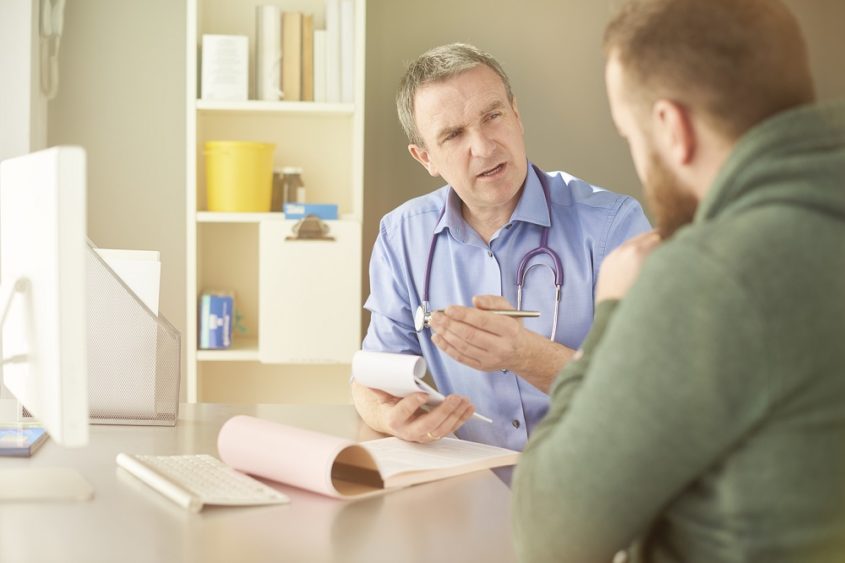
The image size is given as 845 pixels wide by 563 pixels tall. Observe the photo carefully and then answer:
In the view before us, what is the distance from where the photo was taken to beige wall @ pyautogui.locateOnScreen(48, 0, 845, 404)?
11.7ft

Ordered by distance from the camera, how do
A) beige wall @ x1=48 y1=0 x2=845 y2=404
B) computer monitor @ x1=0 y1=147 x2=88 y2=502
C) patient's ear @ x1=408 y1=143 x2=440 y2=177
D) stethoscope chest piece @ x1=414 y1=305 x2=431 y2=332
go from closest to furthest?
computer monitor @ x1=0 y1=147 x2=88 y2=502
stethoscope chest piece @ x1=414 y1=305 x2=431 y2=332
patient's ear @ x1=408 y1=143 x2=440 y2=177
beige wall @ x1=48 y1=0 x2=845 y2=404

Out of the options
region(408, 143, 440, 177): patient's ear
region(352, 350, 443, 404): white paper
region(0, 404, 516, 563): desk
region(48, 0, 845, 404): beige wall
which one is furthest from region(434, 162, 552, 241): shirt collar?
region(48, 0, 845, 404): beige wall

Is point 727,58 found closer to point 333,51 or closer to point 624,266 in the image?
point 624,266

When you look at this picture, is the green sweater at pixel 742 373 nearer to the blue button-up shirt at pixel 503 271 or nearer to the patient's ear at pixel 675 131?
the patient's ear at pixel 675 131

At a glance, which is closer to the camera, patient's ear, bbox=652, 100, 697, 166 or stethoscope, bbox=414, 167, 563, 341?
patient's ear, bbox=652, 100, 697, 166

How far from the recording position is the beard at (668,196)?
0.99 meters

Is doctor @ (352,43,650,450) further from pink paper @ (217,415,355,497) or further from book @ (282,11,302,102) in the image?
book @ (282,11,302,102)

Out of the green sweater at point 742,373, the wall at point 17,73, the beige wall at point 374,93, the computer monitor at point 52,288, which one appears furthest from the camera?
the beige wall at point 374,93

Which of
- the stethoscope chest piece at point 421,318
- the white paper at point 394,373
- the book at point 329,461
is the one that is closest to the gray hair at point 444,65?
the stethoscope chest piece at point 421,318

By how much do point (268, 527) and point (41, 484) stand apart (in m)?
0.41

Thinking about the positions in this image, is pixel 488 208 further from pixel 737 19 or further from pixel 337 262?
pixel 737 19

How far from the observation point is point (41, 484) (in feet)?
4.87

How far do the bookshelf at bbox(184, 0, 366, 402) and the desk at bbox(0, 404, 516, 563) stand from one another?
1.68 meters

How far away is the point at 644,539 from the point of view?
0.98 meters
